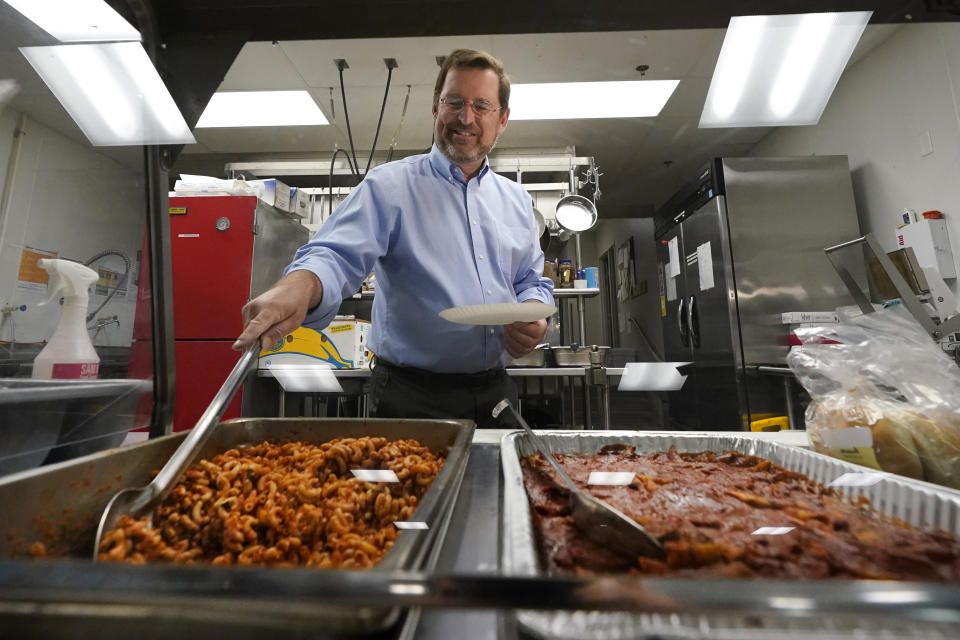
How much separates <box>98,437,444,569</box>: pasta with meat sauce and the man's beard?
3.56ft

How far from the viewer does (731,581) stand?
230 millimetres

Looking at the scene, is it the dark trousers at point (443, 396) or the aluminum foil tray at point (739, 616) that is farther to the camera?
the dark trousers at point (443, 396)

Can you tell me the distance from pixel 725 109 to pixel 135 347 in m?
1.54

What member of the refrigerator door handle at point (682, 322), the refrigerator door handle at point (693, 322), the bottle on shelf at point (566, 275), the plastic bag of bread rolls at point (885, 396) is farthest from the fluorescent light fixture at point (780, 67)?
the refrigerator door handle at point (682, 322)

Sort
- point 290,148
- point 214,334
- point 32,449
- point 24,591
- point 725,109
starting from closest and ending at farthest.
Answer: point 24,591 → point 32,449 → point 725,109 → point 290,148 → point 214,334

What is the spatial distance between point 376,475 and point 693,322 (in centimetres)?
328

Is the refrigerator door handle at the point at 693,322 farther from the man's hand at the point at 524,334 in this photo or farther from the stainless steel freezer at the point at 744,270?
the man's hand at the point at 524,334

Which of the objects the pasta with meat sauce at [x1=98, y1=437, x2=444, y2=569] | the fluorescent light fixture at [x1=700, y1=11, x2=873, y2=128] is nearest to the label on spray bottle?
the pasta with meat sauce at [x1=98, y1=437, x2=444, y2=569]

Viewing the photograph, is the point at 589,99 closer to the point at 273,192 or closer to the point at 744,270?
the point at 744,270

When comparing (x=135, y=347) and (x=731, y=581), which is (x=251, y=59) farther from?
(x=731, y=581)

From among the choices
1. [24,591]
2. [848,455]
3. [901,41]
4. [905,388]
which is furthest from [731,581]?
[901,41]

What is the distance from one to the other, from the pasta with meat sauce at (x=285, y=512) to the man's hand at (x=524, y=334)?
61 centimetres

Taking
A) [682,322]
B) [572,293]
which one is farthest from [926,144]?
[682,322]

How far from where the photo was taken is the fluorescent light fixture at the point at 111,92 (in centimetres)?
76
